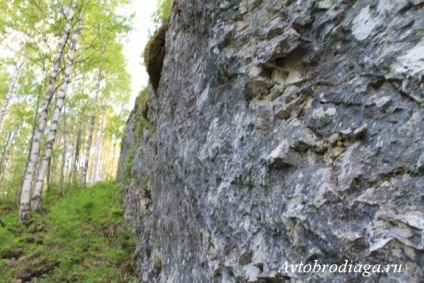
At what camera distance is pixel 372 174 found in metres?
2.50

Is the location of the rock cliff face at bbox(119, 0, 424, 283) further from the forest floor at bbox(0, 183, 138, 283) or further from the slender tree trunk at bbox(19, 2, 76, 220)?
the slender tree trunk at bbox(19, 2, 76, 220)

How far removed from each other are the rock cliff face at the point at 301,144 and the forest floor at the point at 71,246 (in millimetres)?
1847

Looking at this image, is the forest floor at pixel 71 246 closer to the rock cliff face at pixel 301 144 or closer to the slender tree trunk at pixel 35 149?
the slender tree trunk at pixel 35 149

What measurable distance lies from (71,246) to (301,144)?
669 centimetres

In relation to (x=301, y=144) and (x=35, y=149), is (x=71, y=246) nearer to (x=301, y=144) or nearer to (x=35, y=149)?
(x=35, y=149)

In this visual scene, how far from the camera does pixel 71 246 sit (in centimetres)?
773

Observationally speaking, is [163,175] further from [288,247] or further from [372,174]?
[372,174]

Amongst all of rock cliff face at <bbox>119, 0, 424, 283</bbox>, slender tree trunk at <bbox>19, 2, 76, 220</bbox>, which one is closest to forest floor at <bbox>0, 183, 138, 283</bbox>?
slender tree trunk at <bbox>19, 2, 76, 220</bbox>

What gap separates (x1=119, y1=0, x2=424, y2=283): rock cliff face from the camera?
2379mm

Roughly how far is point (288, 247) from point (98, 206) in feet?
28.0

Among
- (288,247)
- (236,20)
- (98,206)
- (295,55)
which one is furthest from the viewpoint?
(98,206)

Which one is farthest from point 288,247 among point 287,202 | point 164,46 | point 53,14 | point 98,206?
point 53,14

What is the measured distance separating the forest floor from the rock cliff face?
1.85m

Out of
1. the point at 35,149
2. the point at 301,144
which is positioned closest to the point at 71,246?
the point at 35,149
